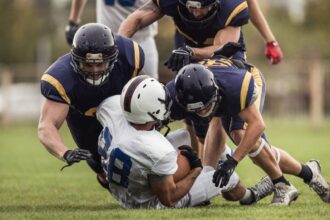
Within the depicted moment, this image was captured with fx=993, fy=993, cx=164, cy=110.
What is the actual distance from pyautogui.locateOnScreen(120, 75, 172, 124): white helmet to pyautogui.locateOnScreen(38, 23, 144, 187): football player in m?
0.38

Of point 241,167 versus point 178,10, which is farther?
point 241,167

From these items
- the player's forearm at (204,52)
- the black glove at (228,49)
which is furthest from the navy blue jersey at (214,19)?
the black glove at (228,49)

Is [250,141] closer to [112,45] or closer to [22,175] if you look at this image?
[112,45]

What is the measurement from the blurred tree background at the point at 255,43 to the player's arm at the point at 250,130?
17320mm

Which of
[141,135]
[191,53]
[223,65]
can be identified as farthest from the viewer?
[191,53]

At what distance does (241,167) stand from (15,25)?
26.7 meters

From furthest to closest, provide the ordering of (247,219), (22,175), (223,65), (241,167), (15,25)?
(15,25)
(241,167)
(22,175)
(223,65)
(247,219)

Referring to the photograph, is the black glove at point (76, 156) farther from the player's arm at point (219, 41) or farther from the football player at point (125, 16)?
the football player at point (125, 16)

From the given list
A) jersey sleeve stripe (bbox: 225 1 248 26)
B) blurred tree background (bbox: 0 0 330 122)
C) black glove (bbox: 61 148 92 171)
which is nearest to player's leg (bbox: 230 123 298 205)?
jersey sleeve stripe (bbox: 225 1 248 26)

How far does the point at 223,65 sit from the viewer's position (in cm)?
703

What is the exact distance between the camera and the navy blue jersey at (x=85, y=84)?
7.00 metres

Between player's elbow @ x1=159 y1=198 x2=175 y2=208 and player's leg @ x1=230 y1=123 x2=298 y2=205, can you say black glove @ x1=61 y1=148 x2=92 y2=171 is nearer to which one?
player's elbow @ x1=159 y1=198 x2=175 y2=208

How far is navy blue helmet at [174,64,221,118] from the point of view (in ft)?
21.6

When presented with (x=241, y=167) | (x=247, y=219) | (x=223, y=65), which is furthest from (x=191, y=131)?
(x=241, y=167)
